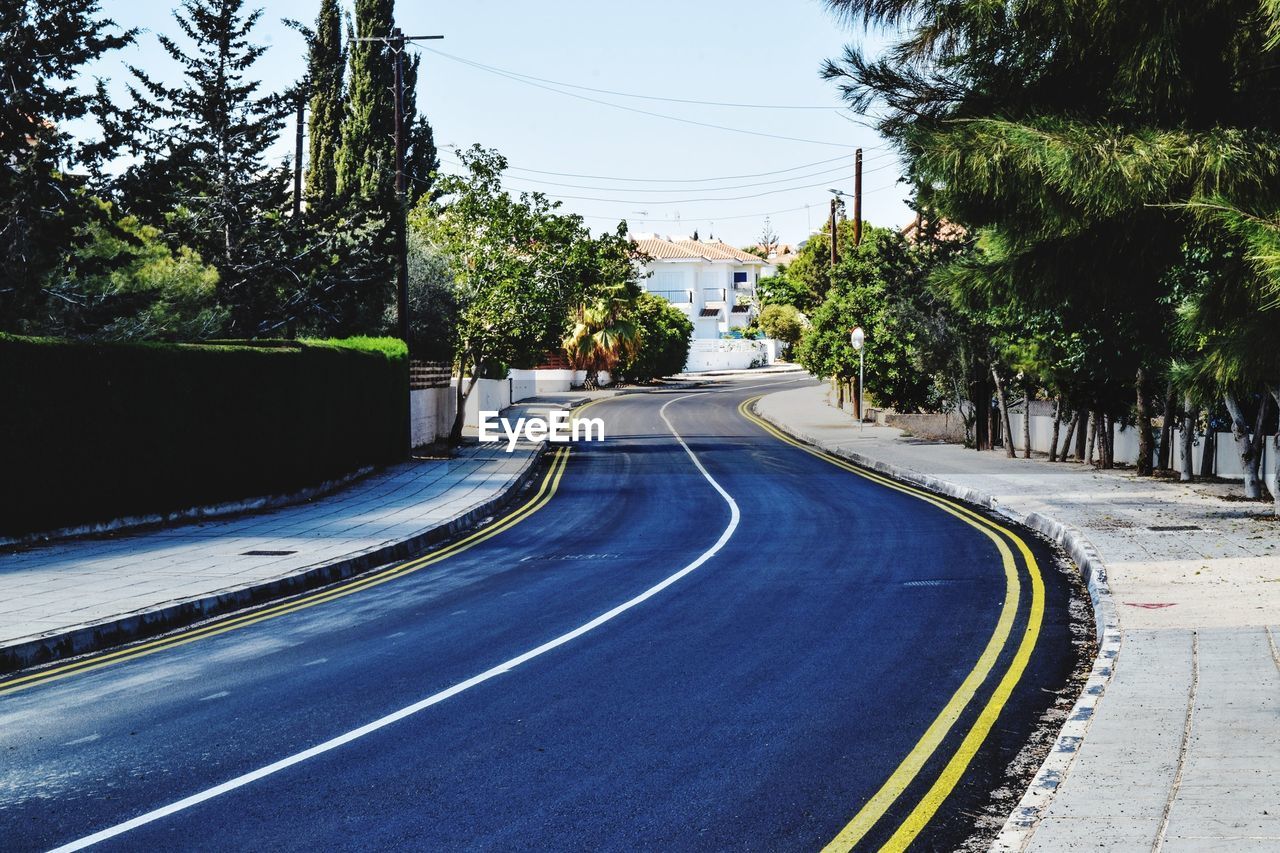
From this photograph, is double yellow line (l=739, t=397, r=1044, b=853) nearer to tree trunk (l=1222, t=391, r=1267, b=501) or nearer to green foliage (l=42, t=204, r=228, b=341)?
tree trunk (l=1222, t=391, r=1267, b=501)

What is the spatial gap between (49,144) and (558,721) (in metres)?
22.8

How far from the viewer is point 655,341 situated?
89.6 metres

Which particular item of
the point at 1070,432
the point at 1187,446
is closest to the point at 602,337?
the point at 1070,432

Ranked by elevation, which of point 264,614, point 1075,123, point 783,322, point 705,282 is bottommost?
point 264,614

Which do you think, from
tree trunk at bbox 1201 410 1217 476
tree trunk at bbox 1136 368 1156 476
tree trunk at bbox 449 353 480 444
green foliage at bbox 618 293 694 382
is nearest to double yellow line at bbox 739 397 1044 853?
tree trunk at bbox 1136 368 1156 476

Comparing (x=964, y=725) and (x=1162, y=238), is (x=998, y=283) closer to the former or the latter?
(x=1162, y=238)

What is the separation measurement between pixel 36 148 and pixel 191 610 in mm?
16258

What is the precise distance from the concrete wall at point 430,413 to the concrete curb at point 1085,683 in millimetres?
18192

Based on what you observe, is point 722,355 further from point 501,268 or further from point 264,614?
point 264,614

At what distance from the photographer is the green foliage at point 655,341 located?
8654 centimetres

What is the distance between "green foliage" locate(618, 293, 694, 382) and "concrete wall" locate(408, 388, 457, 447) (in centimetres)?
4083

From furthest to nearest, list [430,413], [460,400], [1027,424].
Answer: [460,400], [430,413], [1027,424]

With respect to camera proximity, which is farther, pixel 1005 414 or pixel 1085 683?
pixel 1005 414

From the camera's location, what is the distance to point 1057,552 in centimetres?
1661
